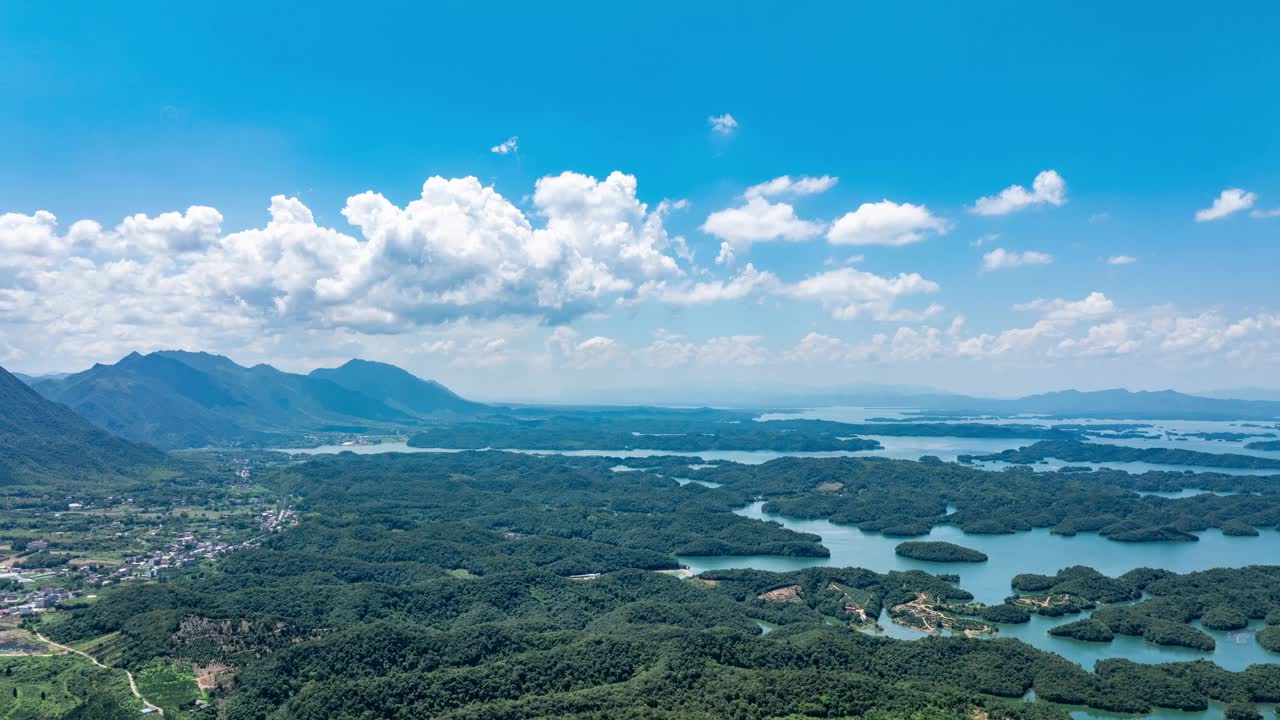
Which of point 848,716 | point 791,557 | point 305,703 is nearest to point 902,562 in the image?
point 791,557

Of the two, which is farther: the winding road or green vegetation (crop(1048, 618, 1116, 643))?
green vegetation (crop(1048, 618, 1116, 643))

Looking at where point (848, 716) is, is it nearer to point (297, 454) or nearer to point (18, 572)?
point (18, 572)

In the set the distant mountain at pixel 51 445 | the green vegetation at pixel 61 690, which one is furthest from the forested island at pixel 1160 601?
the distant mountain at pixel 51 445

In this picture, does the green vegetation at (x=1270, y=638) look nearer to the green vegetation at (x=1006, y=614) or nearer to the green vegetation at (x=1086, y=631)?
the green vegetation at (x=1086, y=631)

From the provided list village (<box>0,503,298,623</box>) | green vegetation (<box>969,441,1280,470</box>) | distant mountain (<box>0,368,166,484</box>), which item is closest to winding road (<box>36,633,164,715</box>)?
village (<box>0,503,298,623</box>)

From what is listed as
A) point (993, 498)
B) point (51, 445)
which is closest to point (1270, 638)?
point (993, 498)

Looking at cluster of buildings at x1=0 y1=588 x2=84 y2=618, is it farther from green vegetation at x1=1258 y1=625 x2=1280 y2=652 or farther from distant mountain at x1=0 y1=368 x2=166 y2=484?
green vegetation at x1=1258 y1=625 x2=1280 y2=652
